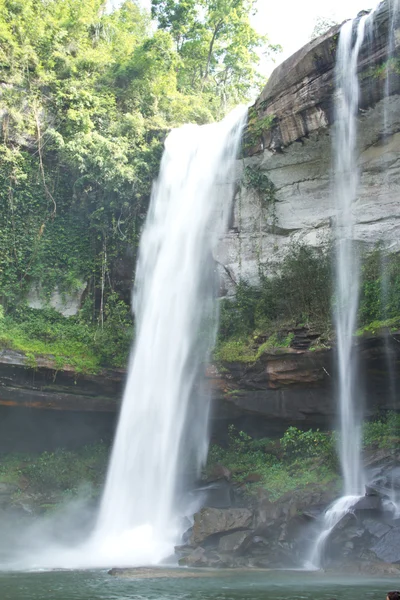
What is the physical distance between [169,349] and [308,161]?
23.5 ft

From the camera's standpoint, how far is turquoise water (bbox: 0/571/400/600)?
7.72m

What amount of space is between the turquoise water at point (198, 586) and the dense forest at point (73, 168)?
23.6 feet

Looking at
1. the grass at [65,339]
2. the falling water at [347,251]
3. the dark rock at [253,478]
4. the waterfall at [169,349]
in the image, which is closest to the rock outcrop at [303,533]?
the falling water at [347,251]

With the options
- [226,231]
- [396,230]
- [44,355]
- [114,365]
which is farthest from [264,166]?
[44,355]

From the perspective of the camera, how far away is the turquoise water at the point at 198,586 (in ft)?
25.3

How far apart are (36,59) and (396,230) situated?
1449 centimetres

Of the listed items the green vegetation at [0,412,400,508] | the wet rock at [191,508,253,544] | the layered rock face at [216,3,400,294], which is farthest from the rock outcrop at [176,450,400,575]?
the layered rock face at [216,3,400,294]

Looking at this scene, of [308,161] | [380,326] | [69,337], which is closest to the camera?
[380,326]

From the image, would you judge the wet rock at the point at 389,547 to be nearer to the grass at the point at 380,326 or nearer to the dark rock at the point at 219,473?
the grass at the point at 380,326

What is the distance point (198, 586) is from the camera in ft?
28.7

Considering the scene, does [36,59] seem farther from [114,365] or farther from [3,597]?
[3,597]

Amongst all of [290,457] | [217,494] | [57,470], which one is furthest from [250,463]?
[57,470]

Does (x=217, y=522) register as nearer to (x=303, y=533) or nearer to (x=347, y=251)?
(x=303, y=533)

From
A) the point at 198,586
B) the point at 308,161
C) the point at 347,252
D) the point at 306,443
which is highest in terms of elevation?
the point at 308,161
